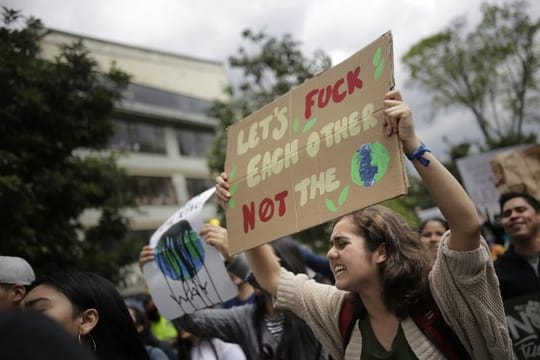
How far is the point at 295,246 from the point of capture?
10.1 ft

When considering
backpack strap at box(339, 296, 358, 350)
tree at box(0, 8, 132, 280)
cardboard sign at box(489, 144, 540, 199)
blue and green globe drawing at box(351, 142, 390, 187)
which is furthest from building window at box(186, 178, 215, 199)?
blue and green globe drawing at box(351, 142, 390, 187)

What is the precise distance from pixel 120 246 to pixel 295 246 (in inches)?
193

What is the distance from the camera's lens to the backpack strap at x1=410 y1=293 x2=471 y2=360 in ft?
5.57

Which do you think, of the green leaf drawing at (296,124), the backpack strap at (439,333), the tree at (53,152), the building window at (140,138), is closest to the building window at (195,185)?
the building window at (140,138)

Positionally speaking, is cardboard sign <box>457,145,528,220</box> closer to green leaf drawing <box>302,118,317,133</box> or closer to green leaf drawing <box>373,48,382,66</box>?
green leaf drawing <box>302,118,317,133</box>

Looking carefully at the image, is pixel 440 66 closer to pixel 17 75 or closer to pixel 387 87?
pixel 17 75

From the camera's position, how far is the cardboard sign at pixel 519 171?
4.48 m

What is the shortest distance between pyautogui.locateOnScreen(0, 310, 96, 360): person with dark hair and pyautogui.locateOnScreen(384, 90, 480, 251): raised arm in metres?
1.23

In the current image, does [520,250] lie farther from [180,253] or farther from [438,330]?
[180,253]

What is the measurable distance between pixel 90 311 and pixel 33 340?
146cm

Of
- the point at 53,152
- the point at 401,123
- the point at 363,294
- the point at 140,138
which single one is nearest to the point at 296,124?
the point at 401,123

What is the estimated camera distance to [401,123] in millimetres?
1661

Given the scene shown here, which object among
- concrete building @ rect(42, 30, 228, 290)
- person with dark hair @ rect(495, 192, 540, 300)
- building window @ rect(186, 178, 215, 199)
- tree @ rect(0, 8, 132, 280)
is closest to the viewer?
person with dark hair @ rect(495, 192, 540, 300)

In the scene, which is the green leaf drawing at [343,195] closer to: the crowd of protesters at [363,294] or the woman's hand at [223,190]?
the crowd of protesters at [363,294]
